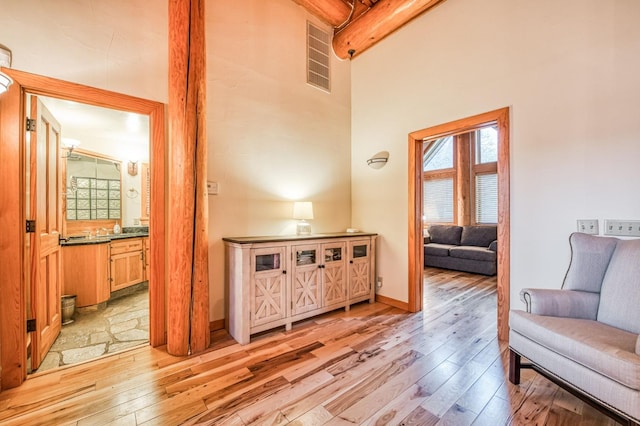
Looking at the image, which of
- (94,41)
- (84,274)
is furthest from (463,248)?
(84,274)

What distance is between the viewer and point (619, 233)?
1858mm

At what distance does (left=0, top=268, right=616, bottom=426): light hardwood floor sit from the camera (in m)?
1.49

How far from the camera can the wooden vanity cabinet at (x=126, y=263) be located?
3.63 meters

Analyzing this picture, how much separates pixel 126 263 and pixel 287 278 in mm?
2827

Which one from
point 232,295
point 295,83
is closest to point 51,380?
point 232,295

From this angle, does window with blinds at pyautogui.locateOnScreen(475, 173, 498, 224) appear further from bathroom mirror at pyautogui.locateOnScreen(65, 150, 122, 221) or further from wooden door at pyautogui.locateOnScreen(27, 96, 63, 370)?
bathroom mirror at pyautogui.locateOnScreen(65, 150, 122, 221)

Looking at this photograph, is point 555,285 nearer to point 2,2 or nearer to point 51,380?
point 51,380

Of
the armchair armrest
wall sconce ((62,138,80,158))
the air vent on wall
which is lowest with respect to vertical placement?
the armchair armrest

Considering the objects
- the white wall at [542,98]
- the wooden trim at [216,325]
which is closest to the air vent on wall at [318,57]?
the white wall at [542,98]

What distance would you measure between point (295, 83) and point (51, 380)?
350 centimetres

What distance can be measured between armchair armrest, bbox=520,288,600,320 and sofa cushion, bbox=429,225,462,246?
4351mm

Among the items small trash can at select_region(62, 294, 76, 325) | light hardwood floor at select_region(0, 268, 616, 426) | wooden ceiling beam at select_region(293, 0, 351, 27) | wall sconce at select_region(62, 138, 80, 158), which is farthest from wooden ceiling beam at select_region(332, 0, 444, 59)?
small trash can at select_region(62, 294, 76, 325)

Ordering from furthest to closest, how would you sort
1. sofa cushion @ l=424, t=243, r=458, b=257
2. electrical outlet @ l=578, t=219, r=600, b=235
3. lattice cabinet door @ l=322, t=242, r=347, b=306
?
sofa cushion @ l=424, t=243, r=458, b=257 → lattice cabinet door @ l=322, t=242, r=347, b=306 → electrical outlet @ l=578, t=219, r=600, b=235

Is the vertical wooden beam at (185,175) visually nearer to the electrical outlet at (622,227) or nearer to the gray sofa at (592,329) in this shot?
the gray sofa at (592,329)
